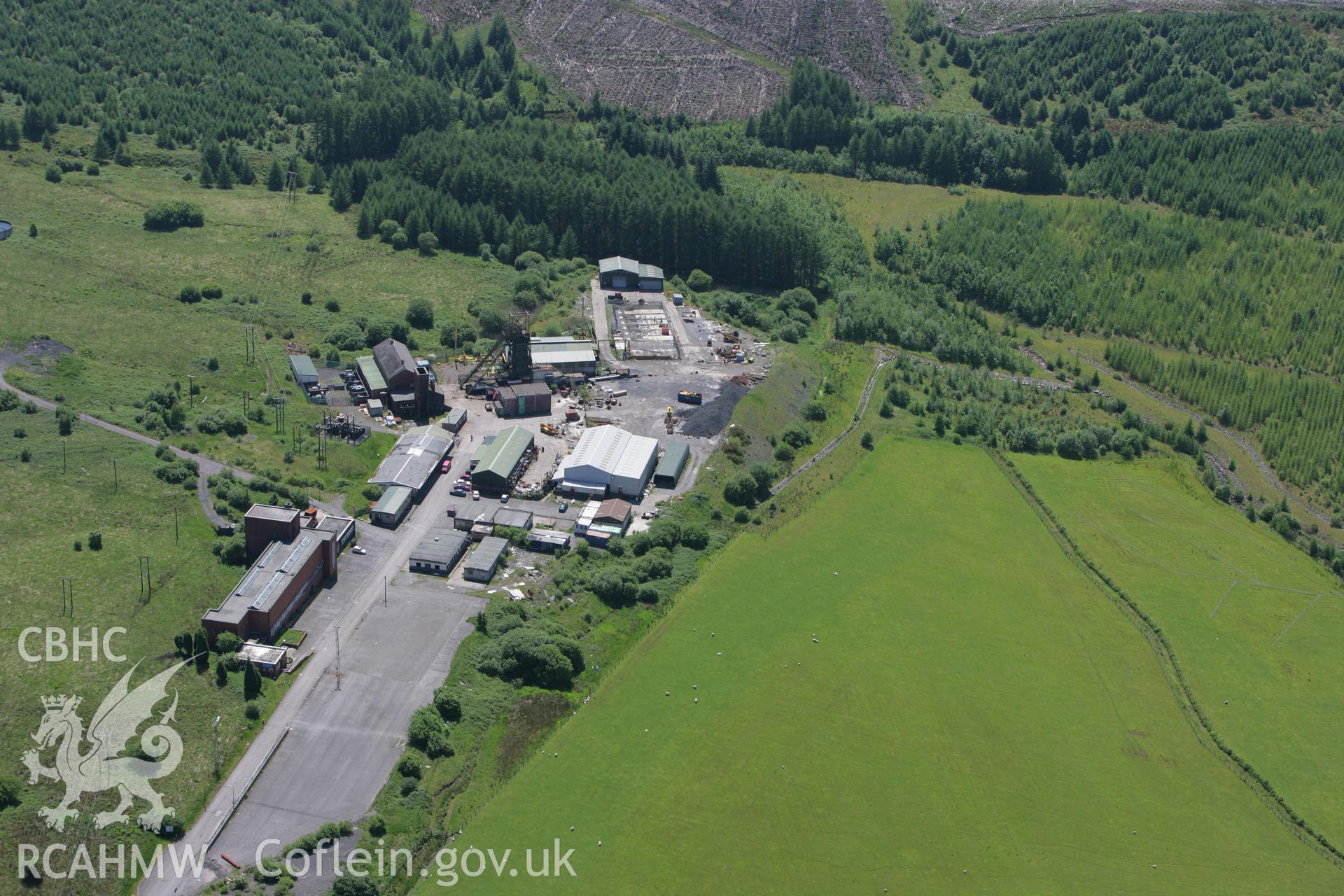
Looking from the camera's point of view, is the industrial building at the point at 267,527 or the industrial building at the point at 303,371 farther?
the industrial building at the point at 303,371

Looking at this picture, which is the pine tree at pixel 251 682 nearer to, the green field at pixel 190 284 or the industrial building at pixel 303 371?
the green field at pixel 190 284

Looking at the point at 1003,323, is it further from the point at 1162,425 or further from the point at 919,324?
the point at 1162,425

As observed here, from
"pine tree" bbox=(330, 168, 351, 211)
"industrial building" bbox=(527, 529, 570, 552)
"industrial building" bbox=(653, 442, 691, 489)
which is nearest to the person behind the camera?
"industrial building" bbox=(527, 529, 570, 552)

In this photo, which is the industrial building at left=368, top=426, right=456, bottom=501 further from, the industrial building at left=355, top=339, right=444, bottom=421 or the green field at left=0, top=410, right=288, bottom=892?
the green field at left=0, top=410, right=288, bottom=892

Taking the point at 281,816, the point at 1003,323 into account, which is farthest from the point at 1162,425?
the point at 281,816

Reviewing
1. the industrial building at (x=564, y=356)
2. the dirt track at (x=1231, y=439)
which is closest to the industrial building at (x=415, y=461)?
the industrial building at (x=564, y=356)

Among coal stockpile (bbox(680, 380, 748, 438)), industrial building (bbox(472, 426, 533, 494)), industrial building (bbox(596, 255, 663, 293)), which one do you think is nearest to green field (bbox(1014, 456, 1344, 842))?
coal stockpile (bbox(680, 380, 748, 438))

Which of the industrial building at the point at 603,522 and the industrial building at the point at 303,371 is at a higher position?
the industrial building at the point at 603,522

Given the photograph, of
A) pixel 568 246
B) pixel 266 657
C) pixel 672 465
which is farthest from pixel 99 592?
pixel 568 246
